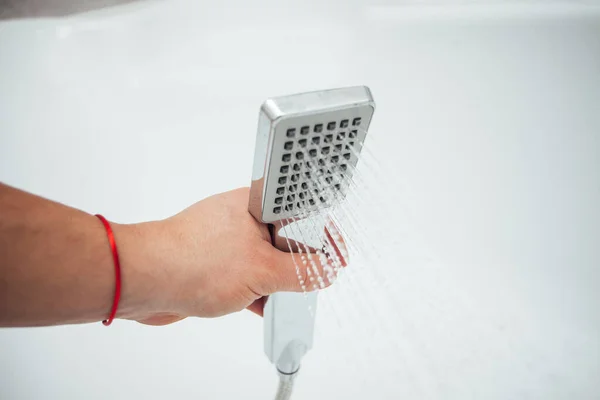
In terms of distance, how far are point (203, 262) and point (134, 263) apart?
50 mm

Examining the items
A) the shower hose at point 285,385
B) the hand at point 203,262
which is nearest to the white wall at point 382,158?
the shower hose at point 285,385

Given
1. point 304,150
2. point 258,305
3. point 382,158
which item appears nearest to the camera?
point 304,150

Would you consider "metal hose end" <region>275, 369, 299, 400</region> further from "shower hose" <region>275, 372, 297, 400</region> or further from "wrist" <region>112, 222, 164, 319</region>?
"wrist" <region>112, 222, 164, 319</region>

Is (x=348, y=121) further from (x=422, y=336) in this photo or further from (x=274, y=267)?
(x=422, y=336)

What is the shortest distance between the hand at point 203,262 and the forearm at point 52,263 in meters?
0.01

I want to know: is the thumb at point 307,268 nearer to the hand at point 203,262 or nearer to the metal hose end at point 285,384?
the hand at point 203,262

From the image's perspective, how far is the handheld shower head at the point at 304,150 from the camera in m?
0.32

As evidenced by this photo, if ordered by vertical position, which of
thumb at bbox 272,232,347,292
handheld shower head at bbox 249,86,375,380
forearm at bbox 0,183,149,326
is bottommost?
→ thumb at bbox 272,232,347,292

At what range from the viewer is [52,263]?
341 millimetres

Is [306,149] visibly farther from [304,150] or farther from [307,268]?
[307,268]

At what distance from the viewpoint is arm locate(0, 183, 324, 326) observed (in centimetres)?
34

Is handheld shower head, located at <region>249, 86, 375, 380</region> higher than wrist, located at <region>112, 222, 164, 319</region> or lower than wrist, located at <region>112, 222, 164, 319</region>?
higher

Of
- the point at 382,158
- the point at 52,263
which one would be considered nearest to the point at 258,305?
the point at 52,263

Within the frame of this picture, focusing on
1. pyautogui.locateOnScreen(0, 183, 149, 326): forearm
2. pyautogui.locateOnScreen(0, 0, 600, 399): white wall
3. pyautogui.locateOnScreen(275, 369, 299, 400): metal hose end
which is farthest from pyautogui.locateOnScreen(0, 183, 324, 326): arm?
pyautogui.locateOnScreen(0, 0, 600, 399): white wall
